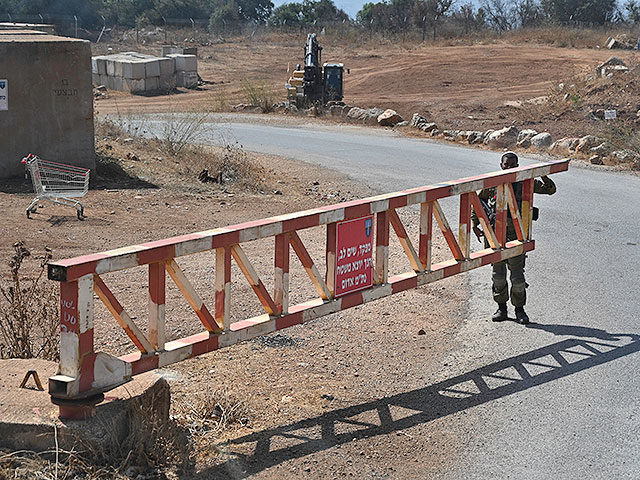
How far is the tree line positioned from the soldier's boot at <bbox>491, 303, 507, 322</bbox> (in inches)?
2181

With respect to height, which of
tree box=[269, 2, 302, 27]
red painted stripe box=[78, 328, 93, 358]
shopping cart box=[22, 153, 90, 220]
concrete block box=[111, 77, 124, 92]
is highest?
tree box=[269, 2, 302, 27]

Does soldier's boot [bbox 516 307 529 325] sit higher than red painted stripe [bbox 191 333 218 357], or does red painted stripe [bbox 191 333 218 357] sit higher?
red painted stripe [bbox 191 333 218 357]

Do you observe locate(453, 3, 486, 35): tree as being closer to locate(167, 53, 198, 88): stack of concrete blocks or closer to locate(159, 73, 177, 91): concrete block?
locate(167, 53, 198, 88): stack of concrete blocks

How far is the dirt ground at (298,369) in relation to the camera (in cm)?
541

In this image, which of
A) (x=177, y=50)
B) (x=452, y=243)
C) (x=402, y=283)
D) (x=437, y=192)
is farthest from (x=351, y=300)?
(x=177, y=50)

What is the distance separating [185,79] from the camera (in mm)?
42219

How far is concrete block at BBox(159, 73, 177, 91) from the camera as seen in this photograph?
4125cm

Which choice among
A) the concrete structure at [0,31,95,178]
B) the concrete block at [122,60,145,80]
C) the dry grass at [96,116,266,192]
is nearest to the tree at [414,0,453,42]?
the concrete block at [122,60,145,80]

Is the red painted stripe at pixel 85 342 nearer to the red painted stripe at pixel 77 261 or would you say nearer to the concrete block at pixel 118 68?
the red painted stripe at pixel 77 261

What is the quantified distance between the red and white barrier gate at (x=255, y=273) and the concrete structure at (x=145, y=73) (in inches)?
1346

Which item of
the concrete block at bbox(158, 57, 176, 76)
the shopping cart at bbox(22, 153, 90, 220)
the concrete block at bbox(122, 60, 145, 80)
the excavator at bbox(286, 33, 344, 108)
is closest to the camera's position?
the shopping cart at bbox(22, 153, 90, 220)

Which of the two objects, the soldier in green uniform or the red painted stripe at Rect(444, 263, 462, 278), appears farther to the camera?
the soldier in green uniform

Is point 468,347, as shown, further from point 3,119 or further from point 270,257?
point 3,119

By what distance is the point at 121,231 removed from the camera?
1214 cm
